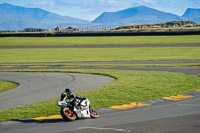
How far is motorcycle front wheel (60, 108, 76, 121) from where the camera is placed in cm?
1404

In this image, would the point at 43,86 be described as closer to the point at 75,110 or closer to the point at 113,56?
the point at 75,110

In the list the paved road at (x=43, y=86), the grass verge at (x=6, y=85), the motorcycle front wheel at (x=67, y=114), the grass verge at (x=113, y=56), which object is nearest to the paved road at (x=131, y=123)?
the motorcycle front wheel at (x=67, y=114)

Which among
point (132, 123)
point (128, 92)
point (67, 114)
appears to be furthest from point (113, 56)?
point (132, 123)

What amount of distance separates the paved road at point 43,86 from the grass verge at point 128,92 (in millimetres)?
1297

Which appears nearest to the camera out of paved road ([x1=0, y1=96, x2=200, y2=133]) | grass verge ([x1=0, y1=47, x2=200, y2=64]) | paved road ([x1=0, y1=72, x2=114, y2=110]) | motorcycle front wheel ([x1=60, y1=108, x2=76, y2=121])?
paved road ([x1=0, y1=96, x2=200, y2=133])

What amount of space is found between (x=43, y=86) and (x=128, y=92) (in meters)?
6.72

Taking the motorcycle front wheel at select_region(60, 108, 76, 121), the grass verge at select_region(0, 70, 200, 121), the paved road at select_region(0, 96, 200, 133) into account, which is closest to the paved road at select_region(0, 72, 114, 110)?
the grass verge at select_region(0, 70, 200, 121)

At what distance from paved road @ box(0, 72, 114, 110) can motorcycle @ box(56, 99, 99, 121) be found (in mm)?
4593

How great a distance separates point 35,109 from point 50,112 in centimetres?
100

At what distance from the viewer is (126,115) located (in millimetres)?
15227

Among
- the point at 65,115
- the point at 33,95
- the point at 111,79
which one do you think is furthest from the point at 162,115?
the point at 111,79

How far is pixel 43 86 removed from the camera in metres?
25.1

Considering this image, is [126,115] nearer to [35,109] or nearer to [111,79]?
[35,109]

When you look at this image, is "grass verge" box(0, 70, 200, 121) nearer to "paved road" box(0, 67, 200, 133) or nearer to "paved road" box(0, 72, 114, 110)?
"paved road" box(0, 72, 114, 110)
